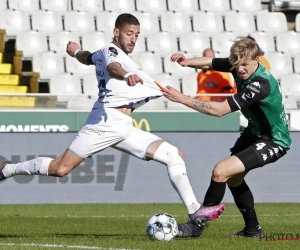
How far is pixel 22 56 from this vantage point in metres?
17.3

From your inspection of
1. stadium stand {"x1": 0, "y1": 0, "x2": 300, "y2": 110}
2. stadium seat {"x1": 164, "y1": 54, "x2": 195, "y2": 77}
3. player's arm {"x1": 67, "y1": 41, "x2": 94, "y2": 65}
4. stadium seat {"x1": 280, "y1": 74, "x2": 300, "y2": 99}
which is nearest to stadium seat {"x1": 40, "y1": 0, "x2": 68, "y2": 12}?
stadium stand {"x1": 0, "y1": 0, "x2": 300, "y2": 110}

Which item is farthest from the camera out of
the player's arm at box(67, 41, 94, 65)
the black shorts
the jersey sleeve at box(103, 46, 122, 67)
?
the player's arm at box(67, 41, 94, 65)

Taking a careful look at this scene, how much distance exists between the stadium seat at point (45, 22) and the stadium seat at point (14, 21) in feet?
0.56

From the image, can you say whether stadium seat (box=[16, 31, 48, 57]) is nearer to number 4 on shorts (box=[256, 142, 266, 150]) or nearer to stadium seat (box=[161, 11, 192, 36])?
stadium seat (box=[161, 11, 192, 36])

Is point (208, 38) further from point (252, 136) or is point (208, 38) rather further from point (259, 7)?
point (252, 136)

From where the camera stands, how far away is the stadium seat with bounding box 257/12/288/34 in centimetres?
1983

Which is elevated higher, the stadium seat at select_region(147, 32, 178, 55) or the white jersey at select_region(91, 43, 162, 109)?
the stadium seat at select_region(147, 32, 178, 55)

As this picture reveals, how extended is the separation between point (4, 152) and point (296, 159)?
5.09 m

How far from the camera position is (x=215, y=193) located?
8312 mm

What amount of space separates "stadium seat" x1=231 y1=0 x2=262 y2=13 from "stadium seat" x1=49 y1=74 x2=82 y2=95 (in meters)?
5.18

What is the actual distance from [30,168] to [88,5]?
10894 mm

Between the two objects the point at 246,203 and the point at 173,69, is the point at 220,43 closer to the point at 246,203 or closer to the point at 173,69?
the point at 173,69

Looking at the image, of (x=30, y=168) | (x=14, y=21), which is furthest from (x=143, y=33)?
(x=30, y=168)

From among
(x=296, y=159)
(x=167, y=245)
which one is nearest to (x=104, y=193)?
(x=296, y=159)
